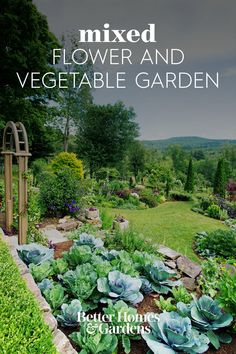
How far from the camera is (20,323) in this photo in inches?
51.5

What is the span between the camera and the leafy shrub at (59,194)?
5570 millimetres

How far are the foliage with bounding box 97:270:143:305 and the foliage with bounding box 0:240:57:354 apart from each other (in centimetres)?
76

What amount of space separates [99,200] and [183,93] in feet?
23.5

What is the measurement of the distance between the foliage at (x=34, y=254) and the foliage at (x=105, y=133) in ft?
40.2

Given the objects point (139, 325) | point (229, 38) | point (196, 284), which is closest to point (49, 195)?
point (196, 284)

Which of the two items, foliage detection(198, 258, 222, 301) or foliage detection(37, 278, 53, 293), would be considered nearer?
foliage detection(37, 278, 53, 293)

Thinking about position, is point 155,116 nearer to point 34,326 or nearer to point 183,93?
point 183,93

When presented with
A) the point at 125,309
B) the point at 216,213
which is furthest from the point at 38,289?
the point at 216,213

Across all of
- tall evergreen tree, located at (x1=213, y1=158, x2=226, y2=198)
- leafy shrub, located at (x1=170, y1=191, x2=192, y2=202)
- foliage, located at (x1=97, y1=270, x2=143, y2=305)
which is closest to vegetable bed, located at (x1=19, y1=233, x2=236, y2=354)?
foliage, located at (x1=97, y1=270, x2=143, y2=305)

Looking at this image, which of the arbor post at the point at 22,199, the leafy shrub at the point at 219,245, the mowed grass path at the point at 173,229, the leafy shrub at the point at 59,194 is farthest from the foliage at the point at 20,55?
the leafy shrub at the point at 219,245

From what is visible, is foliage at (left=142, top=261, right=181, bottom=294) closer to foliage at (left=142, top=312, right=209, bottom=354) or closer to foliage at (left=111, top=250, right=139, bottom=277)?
foliage at (left=111, top=250, right=139, bottom=277)

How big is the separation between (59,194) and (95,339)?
4.14 meters

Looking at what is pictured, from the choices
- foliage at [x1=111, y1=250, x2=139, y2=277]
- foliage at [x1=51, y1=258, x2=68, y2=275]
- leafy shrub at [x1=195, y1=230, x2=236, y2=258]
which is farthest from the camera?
leafy shrub at [x1=195, y1=230, x2=236, y2=258]

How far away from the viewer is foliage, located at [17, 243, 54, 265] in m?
2.68
